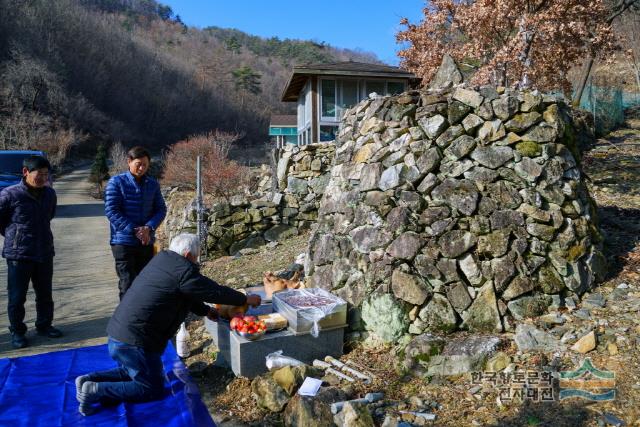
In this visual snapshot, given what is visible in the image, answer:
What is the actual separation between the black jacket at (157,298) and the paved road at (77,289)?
1820 millimetres

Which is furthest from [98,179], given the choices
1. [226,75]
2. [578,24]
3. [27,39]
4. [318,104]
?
[226,75]

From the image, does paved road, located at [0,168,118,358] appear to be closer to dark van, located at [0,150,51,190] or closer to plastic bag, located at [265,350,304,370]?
dark van, located at [0,150,51,190]

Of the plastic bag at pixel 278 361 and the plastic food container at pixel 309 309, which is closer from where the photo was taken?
the plastic bag at pixel 278 361

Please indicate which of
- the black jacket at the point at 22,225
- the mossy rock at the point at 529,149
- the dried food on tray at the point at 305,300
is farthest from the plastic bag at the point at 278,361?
the mossy rock at the point at 529,149

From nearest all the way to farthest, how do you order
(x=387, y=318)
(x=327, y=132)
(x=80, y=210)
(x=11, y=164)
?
(x=387, y=318)
(x=11, y=164)
(x=80, y=210)
(x=327, y=132)

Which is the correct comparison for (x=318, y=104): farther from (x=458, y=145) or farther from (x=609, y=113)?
(x=458, y=145)

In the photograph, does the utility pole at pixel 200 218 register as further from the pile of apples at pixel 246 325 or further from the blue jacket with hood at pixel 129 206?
the pile of apples at pixel 246 325

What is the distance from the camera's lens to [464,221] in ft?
14.9

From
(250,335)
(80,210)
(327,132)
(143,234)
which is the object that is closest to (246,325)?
(250,335)

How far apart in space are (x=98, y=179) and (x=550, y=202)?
68.3ft

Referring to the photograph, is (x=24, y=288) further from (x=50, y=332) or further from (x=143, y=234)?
(x=143, y=234)

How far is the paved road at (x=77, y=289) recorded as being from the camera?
4.79 meters

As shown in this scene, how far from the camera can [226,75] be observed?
237ft

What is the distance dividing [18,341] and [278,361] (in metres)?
2.62
